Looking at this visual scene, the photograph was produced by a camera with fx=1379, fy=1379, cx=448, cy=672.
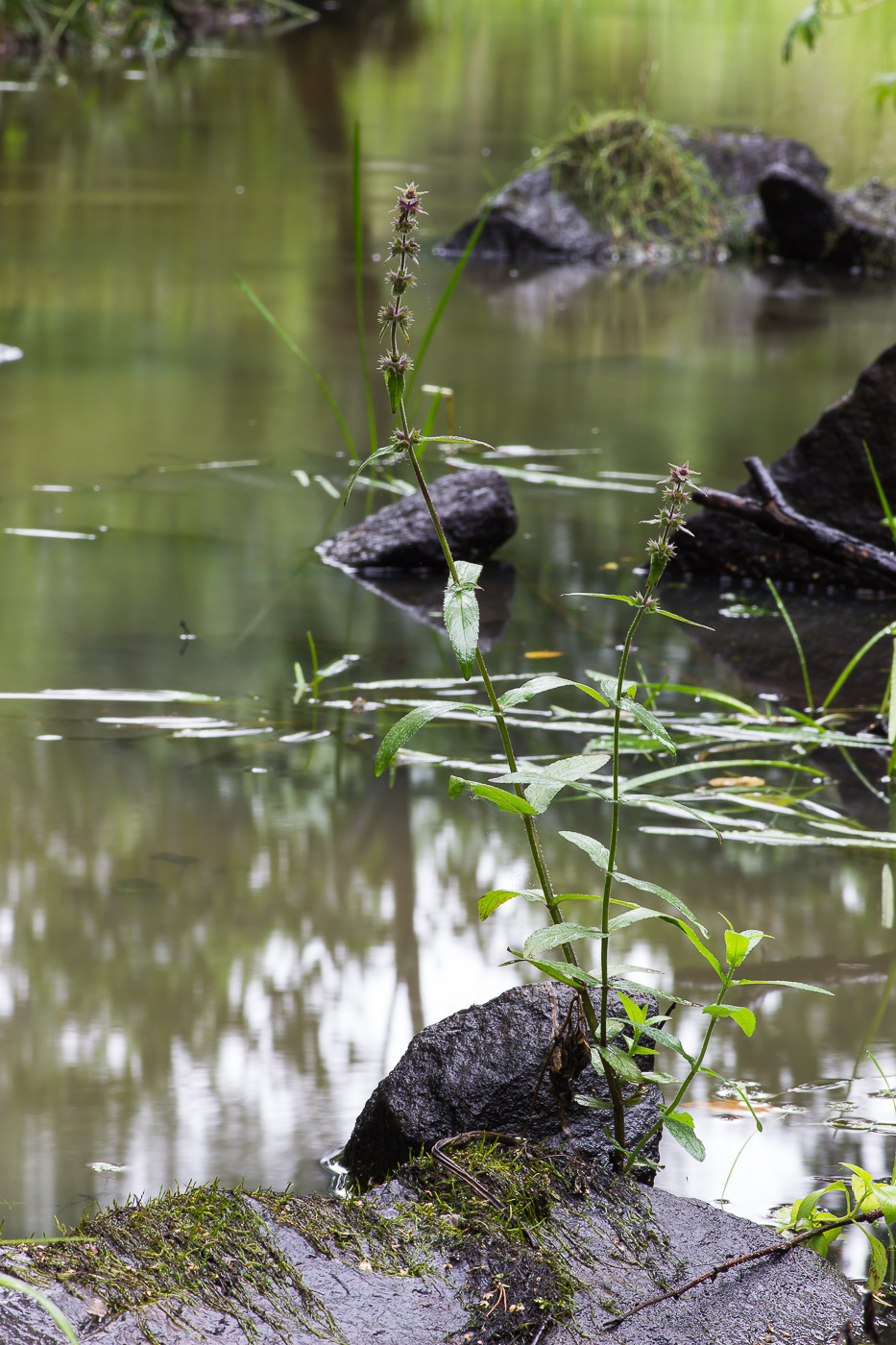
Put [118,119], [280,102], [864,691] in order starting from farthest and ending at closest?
[280,102] < [118,119] < [864,691]

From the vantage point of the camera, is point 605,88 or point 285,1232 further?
point 605,88

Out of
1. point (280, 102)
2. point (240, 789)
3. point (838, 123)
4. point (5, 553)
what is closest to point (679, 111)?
point (838, 123)

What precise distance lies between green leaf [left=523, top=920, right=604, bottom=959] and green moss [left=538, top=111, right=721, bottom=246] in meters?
7.25

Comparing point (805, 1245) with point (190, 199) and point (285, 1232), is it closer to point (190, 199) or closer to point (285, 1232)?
point (285, 1232)

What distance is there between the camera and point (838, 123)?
11.9 meters

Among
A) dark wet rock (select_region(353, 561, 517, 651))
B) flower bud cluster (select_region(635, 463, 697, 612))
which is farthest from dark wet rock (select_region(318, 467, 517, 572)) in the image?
flower bud cluster (select_region(635, 463, 697, 612))

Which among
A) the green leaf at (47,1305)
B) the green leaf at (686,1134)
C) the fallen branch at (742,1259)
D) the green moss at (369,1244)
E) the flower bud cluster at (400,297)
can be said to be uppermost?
the flower bud cluster at (400,297)

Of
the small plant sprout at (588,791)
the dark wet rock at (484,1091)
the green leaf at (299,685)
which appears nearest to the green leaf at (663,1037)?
the small plant sprout at (588,791)

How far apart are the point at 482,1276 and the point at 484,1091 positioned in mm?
219

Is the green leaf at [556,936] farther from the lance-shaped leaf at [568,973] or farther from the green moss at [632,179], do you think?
the green moss at [632,179]

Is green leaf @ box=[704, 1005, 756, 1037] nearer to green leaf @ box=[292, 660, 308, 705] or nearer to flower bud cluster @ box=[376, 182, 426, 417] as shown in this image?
flower bud cluster @ box=[376, 182, 426, 417]

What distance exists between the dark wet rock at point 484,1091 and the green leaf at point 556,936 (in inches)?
7.2

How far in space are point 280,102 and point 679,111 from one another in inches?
136

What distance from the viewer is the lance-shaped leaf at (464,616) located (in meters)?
1.23
